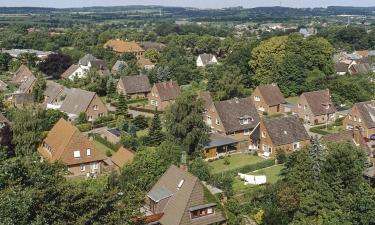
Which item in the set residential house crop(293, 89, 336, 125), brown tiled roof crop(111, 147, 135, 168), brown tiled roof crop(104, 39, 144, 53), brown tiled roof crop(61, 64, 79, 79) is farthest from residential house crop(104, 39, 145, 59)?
brown tiled roof crop(111, 147, 135, 168)

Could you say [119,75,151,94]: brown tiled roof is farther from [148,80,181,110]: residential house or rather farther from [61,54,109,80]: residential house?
[61,54,109,80]: residential house

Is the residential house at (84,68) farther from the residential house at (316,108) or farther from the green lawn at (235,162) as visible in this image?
the green lawn at (235,162)

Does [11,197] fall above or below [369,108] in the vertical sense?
above

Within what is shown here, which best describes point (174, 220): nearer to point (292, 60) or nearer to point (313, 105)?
point (313, 105)

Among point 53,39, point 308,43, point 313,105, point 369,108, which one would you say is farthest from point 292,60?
point 53,39

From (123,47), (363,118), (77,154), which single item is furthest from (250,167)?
(123,47)

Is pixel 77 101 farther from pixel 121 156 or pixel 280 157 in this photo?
pixel 280 157

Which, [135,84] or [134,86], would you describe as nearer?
[134,86]

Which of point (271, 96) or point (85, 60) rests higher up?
point (271, 96)
